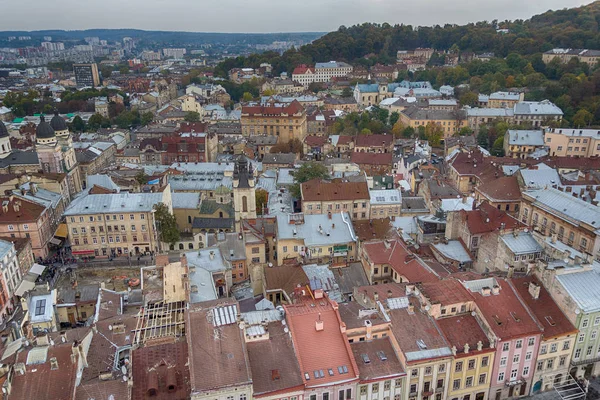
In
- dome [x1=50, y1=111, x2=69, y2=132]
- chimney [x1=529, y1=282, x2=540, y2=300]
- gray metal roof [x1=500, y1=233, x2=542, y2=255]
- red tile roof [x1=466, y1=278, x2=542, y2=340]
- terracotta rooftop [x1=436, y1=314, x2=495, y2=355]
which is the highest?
dome [x1=50, y1=111, x2=69, y2=132]

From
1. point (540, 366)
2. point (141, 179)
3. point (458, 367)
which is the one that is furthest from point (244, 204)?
point (540, 366)

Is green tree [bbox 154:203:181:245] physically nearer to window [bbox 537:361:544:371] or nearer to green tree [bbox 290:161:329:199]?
green tree [bbox 290:161:329:199]

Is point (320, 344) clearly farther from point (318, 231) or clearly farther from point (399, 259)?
point (318, 231)

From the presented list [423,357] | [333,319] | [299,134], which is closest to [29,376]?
[333,319]

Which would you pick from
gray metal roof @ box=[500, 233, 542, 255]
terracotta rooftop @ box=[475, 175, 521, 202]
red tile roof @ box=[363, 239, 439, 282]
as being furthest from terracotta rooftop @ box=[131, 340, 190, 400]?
terracotta rooftop @ box=[475, 175, 521, 202]

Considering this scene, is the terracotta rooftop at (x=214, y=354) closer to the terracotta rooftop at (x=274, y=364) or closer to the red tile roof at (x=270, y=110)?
the terracotta rooftop at (x=274, y=364)

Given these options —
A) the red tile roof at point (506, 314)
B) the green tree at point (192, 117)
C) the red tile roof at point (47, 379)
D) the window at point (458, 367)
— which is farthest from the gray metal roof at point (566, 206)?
the green tree at point (192, 117)
